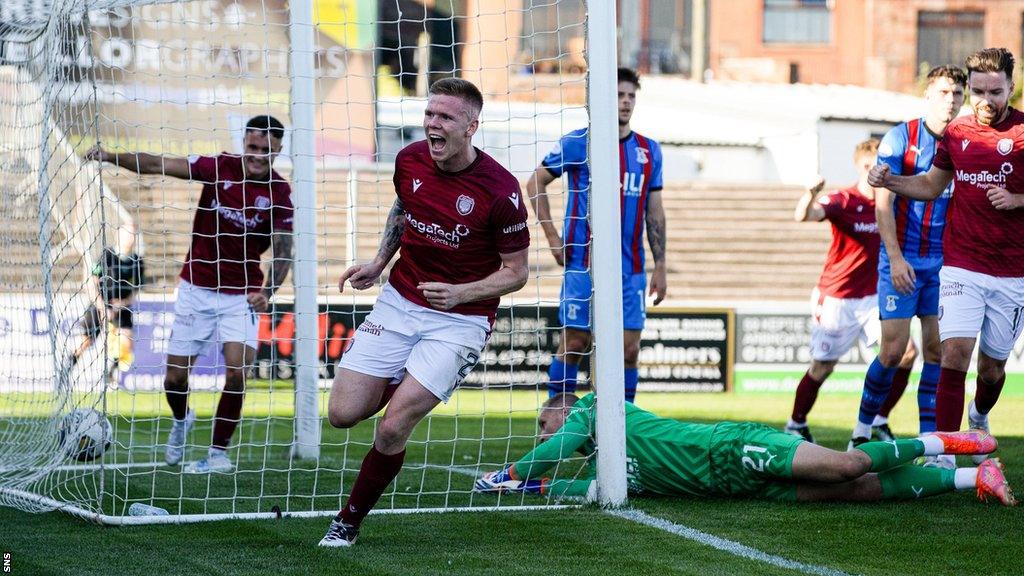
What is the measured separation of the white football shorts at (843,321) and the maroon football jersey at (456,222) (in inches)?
175

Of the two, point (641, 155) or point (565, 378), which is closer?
point (565, 378)

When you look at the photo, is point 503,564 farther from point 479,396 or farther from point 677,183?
point 677,183

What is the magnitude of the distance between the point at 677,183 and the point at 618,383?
65.8 ft

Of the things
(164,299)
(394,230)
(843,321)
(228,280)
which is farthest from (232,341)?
(843,321)

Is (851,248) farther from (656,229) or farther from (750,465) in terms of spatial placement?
(750,465)

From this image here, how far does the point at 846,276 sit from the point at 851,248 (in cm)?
22

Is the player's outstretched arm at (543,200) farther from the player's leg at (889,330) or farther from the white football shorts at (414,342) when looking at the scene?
the white football shorts at (414,342)

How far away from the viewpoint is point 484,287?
17.0ft

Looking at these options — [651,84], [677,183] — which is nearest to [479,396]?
[677,183]

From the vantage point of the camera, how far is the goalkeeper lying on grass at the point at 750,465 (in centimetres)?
593

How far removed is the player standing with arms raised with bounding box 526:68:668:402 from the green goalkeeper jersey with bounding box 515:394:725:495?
94 centimetres

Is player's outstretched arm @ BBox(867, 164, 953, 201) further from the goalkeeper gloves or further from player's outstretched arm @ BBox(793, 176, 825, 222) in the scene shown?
the goalkeeper gloves

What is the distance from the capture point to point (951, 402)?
654 cm

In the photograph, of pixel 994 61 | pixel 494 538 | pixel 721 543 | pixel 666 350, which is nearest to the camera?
pixel 721 543
